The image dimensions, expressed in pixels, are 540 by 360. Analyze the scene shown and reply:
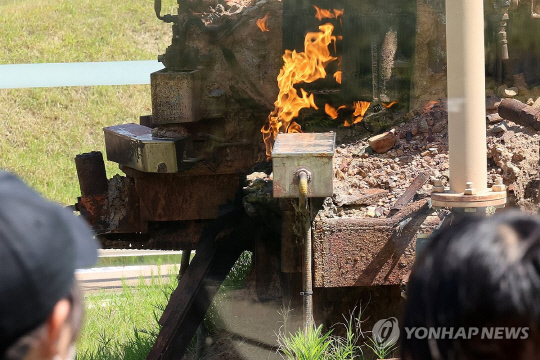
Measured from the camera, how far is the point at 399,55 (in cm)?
537

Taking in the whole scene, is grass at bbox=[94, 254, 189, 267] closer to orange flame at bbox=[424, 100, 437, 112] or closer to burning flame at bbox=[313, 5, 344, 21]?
burning flame at bbox=[313, 5, 344, 21]

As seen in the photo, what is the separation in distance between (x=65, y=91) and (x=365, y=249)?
11.4 m

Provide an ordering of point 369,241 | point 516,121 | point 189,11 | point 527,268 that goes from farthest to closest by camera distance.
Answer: point 189,11 < point 516,121 < point 369,241 < point 527,268

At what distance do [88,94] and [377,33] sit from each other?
403 inches

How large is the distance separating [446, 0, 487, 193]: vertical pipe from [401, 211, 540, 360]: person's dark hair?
280 cm

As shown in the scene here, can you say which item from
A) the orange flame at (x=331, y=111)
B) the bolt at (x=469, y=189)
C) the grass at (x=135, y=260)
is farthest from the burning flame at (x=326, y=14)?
the grass at (x=135, y=260)

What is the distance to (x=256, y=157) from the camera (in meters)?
5.74

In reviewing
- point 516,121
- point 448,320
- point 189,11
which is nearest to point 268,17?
point 189,11

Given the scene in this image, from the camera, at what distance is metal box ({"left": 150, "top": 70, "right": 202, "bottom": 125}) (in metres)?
5.30

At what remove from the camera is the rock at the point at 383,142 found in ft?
16.5

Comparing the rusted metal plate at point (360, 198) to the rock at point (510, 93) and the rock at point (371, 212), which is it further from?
the rock at point (510, 93)

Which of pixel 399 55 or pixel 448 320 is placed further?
pixel 399 55

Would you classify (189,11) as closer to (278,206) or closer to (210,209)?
(210,209)

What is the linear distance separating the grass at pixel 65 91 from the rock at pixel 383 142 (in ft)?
26.3
